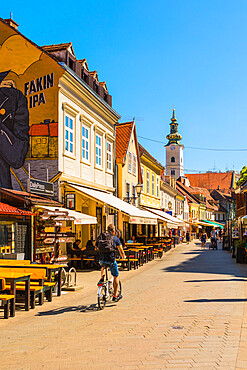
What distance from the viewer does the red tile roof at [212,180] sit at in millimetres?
131125

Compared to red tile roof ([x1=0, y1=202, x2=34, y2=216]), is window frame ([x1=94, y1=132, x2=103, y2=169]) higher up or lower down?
higher up

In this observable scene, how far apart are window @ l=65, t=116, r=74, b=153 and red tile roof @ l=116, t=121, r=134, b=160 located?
9.80 meters

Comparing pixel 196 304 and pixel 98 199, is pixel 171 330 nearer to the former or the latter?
pixel 196 304

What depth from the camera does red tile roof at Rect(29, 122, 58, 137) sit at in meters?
19.4

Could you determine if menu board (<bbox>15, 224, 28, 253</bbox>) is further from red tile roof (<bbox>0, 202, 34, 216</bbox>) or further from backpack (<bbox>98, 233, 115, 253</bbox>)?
backpack (<bbox>98, 233, 115, 253</bbox>)

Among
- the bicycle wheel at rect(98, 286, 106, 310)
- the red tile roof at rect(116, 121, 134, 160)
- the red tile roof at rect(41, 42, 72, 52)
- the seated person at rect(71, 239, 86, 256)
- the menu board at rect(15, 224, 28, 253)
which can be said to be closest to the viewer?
the bicycle wheel at rect(98, 286, 106, 310)

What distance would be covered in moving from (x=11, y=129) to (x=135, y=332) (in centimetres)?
1410

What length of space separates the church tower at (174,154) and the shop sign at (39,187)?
11365 centimetres

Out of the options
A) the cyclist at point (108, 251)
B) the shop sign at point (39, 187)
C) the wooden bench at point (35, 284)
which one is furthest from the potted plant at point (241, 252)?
the wooden bench at point (35, 284)

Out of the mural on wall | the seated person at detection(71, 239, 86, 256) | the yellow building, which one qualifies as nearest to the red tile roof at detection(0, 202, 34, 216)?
the mural on wall

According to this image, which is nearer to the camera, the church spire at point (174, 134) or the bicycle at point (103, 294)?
the bicycle at point (103, 294)

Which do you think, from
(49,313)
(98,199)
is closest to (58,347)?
(49,313)

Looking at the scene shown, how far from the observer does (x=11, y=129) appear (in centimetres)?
2009

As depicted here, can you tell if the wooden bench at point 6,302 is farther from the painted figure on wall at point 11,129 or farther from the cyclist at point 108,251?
the painted figure on wall at point 11,129
